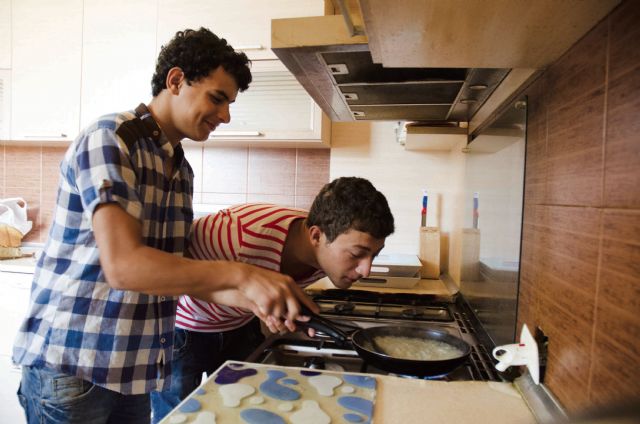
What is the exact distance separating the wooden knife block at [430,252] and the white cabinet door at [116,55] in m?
1.36

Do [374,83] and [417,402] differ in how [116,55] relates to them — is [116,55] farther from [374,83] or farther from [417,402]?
[417,402]

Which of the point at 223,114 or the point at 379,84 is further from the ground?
the point at 379,84

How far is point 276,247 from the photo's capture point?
3.21ft

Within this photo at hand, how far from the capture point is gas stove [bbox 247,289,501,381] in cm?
92

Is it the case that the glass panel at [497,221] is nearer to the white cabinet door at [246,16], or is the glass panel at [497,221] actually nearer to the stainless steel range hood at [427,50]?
the stainless steel range hood at [427,50]

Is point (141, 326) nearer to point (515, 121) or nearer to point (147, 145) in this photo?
point (147, 145)

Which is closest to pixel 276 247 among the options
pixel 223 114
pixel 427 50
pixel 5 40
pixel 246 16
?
pixel 223 114

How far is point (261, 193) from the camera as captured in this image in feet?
6.77

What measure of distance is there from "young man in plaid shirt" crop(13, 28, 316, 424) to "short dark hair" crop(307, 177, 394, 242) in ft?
0.75

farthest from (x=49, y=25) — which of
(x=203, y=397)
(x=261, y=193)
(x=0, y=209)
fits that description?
(x=203, y=397)

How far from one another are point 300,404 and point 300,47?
64 cm

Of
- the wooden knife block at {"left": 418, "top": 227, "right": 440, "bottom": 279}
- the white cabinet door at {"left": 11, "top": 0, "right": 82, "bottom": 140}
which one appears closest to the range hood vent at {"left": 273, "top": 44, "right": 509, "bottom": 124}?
the wooden knife block at {"left": 418, "top": 227, "right": 440, "bottom": 279}

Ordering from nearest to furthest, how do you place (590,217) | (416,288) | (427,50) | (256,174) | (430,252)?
(590,217) < (427,50) < (416,288) < (430,252) < (256,174)

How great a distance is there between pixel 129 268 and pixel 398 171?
151 cm
